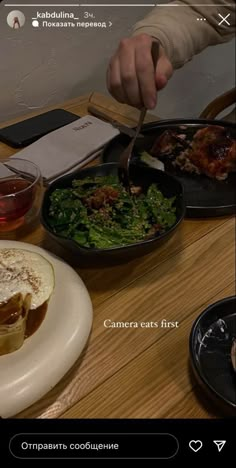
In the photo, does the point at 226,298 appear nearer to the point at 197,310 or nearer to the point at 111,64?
the point at 197,310

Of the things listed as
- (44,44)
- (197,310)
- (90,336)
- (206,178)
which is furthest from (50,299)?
(206,178)

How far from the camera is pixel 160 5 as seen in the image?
588 millimetres

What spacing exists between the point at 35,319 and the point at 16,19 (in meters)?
0.33

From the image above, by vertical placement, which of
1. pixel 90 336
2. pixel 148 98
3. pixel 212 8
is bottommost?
pixel 90 336

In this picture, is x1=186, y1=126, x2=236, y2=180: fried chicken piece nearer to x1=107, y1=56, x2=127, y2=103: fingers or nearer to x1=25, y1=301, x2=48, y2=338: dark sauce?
x1=107, y1=56, x2=127, y2=103: fingers

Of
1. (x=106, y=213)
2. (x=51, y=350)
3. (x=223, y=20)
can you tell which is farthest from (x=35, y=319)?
(x=223, y=20)

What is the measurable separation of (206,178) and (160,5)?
0.39 metres

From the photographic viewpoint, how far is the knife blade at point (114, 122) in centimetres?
70

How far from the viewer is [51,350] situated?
1.90 feet

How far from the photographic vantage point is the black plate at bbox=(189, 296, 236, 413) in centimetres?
55

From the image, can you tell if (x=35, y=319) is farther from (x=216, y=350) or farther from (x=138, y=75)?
(x=138, y=75)

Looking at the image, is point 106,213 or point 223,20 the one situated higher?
point 223,20

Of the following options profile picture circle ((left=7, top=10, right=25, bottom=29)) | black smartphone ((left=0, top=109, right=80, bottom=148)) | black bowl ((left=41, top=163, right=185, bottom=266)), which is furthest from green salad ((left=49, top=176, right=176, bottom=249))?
profile picture circle ((left=7, top=10, right=25, bottom=29))
